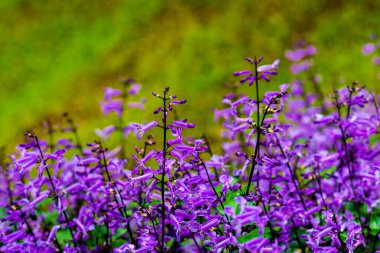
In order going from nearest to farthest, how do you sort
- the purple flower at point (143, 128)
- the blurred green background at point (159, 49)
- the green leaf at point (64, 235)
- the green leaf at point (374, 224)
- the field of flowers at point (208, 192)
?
the field of flowers at point (208, 192)
the purple flower at point (143, 128)
the green leaf at point (374, 224)
the green leaf at point (64, 235)
the blurred green background at point (159, 49)

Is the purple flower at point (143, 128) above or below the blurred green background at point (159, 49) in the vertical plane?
below

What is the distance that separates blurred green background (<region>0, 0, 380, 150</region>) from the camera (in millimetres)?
12961

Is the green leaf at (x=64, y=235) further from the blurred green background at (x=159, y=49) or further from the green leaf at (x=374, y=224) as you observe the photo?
the blurred green background at (x=159, y=49)

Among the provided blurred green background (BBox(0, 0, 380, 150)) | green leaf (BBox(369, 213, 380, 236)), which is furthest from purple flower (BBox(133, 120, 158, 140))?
blurred green background (BBox(0, 0, 380, 150))

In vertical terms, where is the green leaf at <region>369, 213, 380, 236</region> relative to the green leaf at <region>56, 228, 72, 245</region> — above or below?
below

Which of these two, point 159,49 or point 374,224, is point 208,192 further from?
point 159,49

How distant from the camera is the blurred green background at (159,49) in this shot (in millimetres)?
12961

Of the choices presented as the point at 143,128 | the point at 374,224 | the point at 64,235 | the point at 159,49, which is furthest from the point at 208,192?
the point at 159,49

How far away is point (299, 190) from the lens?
377 centimetres

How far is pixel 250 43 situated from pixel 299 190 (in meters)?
10.6

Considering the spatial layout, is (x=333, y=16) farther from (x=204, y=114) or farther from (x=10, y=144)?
(x=10, y=144)

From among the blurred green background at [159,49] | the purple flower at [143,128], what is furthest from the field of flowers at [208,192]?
the blurred green background at [159,49]

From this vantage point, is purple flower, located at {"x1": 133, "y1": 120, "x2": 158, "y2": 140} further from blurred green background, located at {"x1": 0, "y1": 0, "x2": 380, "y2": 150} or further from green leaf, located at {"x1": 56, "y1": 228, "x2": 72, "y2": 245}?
blurred green background, located at {"x1": 0, "y1": 0, "x2": 380, "y2": 150}

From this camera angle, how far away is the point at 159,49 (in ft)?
49.0
